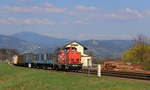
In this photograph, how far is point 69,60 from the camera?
150 ft

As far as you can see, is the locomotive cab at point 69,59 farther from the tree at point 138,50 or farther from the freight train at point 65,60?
the tree at point 138,50

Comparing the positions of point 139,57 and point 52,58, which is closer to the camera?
point 52,58

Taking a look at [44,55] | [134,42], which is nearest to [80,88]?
[44,55]

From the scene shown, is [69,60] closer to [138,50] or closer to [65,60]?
[65,60]

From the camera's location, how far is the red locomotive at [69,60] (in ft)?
149

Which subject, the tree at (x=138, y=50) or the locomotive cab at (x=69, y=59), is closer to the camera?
the locomotive cab at (x=69, y=59)

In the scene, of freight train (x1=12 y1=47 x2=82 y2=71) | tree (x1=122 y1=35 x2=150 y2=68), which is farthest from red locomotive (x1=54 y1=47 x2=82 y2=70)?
tree (x1=122 y1=35 x2=150 y2=68)

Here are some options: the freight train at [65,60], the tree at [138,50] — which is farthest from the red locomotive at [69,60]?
the tree at [138,50]

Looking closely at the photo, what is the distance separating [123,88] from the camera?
19.1 meters

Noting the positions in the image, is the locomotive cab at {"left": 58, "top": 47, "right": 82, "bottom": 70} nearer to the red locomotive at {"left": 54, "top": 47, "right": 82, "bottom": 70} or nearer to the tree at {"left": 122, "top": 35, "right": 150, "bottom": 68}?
the red locomotive at {"left": 54, "top": 47, "right": 82, "bottom": 70}

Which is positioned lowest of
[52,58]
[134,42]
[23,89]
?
[23,89]

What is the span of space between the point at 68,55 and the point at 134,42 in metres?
63.9

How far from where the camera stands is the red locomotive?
45.3m

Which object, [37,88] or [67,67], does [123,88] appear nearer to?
[37,88]
